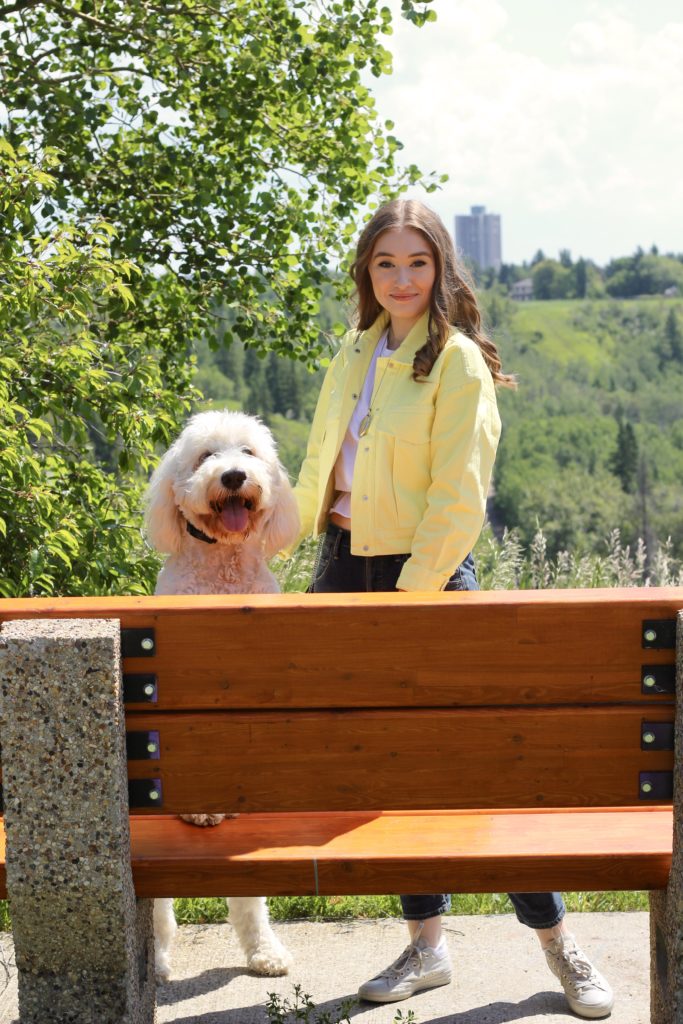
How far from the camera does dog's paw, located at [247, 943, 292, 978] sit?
3496mm

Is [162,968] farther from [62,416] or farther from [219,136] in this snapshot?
[219,136]

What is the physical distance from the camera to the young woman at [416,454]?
3.24 m

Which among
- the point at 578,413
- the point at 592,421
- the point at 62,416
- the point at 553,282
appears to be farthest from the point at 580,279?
the point at 62,416

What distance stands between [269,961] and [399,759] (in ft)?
4.70

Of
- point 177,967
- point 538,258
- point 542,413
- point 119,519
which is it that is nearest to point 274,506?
point 177,967

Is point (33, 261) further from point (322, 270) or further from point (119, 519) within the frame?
point (322, 270)

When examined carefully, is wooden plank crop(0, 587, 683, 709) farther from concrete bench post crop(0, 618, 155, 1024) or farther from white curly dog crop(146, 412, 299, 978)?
white curly dog crop(146, 412, 299, 978)

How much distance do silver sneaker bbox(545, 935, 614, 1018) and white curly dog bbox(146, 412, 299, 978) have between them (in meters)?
0.84

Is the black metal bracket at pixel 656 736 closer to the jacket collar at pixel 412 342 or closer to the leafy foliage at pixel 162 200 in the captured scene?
the jacket collar at pixel 412 342

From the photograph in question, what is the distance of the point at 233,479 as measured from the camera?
3.59 metres

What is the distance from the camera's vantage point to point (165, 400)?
5484 mm

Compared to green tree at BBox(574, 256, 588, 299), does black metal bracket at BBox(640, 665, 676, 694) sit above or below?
below

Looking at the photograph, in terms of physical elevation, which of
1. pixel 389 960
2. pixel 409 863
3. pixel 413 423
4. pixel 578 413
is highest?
pixel 578 413

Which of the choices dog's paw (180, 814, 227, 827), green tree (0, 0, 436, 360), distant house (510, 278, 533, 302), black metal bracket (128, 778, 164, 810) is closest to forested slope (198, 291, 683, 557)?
distant house (510, 278, 533, 302)
